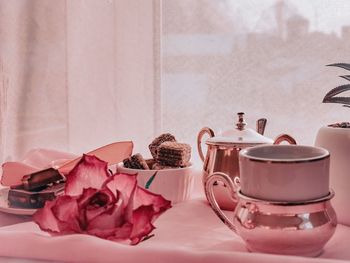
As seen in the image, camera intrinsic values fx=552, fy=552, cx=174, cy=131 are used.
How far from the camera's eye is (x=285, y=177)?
17.8 inches

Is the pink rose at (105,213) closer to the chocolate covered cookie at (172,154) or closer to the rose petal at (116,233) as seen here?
the rose petal at (116,233)

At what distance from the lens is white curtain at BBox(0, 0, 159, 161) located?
112cm

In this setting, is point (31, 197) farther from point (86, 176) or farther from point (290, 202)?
point (290, 202)

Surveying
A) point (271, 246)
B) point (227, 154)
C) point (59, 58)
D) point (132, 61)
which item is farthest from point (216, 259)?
point (59, 58)

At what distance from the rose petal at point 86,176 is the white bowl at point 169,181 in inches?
4.2

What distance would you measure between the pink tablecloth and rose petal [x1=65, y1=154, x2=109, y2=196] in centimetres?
5

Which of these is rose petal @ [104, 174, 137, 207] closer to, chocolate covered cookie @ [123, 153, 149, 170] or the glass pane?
chocolate covered cookie @ [123, 153, 149, 170]

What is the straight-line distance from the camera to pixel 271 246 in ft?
1.53

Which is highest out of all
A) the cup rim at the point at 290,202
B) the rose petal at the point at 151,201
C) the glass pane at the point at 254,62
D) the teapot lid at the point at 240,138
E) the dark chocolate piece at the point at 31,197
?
the glass pane at the point at 254,62

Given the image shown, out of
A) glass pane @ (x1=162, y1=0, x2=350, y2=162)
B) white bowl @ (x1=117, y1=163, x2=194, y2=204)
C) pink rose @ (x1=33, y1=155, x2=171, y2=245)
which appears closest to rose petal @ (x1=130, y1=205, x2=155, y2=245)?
pink rose @ (x1=33, y1=155, x2=171, y2=245)

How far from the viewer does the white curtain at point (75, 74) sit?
1.12 meters

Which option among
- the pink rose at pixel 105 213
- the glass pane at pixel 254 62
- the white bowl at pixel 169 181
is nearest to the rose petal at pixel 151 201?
the pink rose at pixel 105 213

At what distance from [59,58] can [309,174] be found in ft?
2.80

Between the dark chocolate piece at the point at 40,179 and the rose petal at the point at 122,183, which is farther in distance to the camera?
the dark chocolate piece at the point at 40,179
